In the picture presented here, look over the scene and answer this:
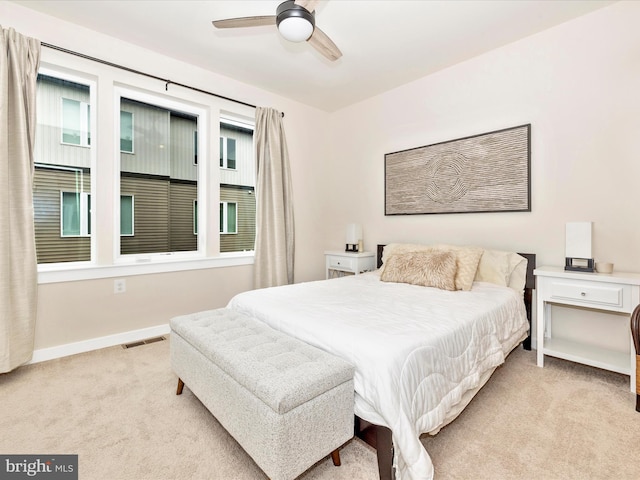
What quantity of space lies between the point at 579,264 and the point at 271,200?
301cm

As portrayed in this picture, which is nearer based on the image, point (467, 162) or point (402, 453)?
point (402, 453)

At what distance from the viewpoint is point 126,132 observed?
9.91 ft

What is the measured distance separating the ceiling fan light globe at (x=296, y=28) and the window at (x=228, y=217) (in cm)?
215

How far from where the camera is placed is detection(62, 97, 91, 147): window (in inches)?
107

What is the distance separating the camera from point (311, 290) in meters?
2.51

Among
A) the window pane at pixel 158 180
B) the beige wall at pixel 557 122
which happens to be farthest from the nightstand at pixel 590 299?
the window pane at pixel 158 180

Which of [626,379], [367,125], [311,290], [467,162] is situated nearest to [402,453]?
[311,290]

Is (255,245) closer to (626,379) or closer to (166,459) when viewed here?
(166,459)

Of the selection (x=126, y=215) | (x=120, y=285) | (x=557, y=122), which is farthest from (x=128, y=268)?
(x=557, y=122)

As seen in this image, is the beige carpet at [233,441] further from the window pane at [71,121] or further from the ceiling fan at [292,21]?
the ceiling fan at [292,21]

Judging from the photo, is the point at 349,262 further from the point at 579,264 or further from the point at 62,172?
the point at 62,172

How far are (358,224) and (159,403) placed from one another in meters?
2.96

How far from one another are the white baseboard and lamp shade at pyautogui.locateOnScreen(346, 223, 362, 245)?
2.34 meters

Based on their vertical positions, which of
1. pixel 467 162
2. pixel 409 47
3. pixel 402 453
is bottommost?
pixel 402 453
